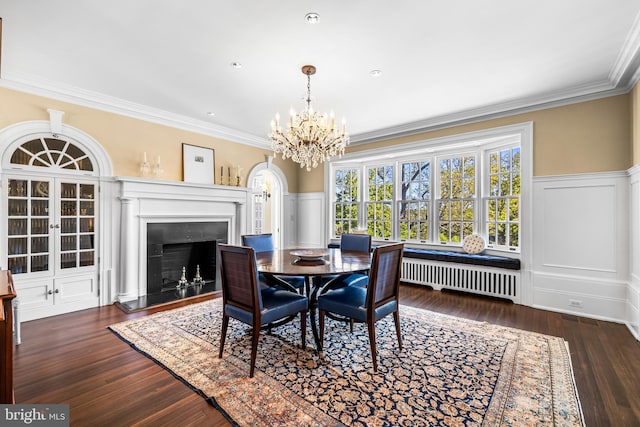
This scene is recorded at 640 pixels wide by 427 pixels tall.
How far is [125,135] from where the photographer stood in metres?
4.00

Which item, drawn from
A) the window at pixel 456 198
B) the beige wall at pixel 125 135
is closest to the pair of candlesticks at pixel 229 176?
the beige wall at pixel 125 135

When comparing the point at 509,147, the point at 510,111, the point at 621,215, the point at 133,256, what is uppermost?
the point at 510,111

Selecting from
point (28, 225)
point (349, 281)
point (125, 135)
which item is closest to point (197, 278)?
point (28, 225)

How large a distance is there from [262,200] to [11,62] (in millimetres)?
5699

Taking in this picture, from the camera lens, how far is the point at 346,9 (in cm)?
209

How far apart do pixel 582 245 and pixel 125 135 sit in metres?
6.05

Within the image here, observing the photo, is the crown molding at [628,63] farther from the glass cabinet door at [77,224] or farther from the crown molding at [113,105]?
the glass cabinet door at [77,224]

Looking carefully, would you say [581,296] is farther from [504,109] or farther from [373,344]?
[373,344]

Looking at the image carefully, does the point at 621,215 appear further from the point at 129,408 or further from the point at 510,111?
the point at 129,408

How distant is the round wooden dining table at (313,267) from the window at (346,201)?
273 centimetres

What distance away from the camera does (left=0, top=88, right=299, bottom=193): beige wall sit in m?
3.24

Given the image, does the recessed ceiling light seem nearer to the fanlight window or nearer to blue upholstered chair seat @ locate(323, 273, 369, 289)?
blue upholstered chair seat @ locate(323, 273, 369, 289)

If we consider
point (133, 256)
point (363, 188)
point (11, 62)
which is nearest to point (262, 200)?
point (363, 188)

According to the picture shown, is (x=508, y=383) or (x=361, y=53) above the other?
(x=361, y=53)
